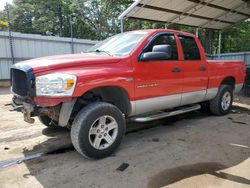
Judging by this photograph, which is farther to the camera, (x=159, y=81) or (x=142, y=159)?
(x=159, y=81)

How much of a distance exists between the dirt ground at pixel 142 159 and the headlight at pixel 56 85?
3.52ft

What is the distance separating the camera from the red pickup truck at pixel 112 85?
3270 millimetres

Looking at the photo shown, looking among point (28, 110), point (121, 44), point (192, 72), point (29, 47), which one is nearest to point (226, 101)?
point (192, 72)

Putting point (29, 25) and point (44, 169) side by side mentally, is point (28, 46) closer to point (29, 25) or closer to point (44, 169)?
point (44, 169)

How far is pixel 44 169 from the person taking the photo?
10.9ft

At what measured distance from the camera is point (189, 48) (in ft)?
17.0

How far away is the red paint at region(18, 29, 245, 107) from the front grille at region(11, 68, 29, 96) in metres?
0.19

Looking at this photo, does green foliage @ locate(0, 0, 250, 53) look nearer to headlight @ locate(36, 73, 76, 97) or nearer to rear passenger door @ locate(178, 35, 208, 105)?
rear passenger door @ locate(178, 35, 208, 105)

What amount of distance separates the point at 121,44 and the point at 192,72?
1.71 m

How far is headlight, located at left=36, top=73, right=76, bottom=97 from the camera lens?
124 inches

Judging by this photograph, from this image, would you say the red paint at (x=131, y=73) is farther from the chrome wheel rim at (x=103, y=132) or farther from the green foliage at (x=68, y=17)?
the green foliage at (x=68, y=17)

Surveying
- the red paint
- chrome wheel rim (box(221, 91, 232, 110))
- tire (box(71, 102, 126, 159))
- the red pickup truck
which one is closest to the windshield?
the red pickup truck

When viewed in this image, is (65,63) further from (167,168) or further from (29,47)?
(29,47)

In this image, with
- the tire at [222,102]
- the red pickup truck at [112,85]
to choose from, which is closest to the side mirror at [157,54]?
the red pickup truck at [112,85]
